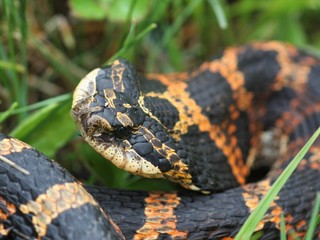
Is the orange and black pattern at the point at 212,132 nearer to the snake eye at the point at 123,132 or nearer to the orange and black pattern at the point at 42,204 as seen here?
the snake eye at the point at 123,132

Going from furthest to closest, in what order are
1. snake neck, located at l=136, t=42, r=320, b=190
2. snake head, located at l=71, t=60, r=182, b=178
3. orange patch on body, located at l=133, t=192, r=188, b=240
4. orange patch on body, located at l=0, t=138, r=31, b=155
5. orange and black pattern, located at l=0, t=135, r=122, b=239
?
snake neck, located at l=136, t=42, r=320, b=190, orange patch on body, located at l=133, t=192, r=188, b=240, snake head, located at l=71, t=60, r=182, b=178, orange patch on body, located at l=0, t=138, r=31, b=155, orange and black pattern, located at l=0, t=135, r=122, b=239

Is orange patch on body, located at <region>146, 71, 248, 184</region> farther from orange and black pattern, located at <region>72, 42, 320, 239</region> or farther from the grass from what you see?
the grass

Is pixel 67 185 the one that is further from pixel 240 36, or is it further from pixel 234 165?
pixel 240 36

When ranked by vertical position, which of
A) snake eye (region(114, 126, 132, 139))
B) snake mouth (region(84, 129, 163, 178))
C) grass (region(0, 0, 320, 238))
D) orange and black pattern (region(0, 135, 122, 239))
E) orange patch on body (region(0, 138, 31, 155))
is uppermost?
grass (region(0, 0, 320, 238))

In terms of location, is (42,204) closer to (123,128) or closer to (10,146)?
(10,146)

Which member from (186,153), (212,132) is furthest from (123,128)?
(212,132)

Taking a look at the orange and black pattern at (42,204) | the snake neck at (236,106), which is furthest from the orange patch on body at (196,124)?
the orange and black pattern at (42,204)

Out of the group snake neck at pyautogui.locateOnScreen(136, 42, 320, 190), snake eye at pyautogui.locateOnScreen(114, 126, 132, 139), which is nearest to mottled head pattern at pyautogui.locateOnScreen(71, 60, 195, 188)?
snake eye at pyautogui.locateOnScreen(114, 126, 132, 139)

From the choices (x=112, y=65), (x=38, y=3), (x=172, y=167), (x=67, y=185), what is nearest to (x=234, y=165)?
(x=172, y=167)
